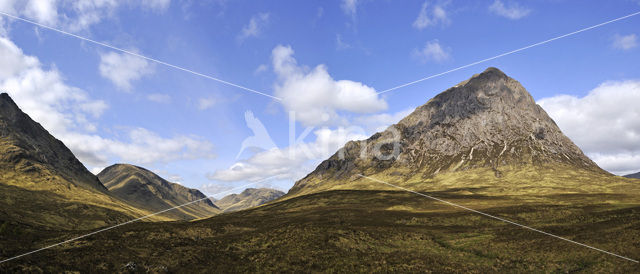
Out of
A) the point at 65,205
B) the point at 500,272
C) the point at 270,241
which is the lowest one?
the point at 500,272

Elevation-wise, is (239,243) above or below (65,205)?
below

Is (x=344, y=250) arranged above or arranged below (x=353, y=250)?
above

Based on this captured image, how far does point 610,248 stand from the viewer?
105 ft

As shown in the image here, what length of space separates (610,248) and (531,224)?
22173 mm

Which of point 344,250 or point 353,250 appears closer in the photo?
point 344,250

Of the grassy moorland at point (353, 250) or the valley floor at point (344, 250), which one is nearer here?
the valley floor at point (344, 250)

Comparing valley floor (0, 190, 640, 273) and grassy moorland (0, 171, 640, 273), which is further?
grassy moorland (0, 171, 640, 273)

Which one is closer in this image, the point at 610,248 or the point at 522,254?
the point at 610,248

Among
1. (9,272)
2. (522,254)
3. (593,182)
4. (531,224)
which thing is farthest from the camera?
(593,182)

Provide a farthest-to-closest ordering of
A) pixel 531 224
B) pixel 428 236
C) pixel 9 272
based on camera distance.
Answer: pixel 531 224, pixel 428 236, pixel 9 272

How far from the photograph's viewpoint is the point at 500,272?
3012 cm

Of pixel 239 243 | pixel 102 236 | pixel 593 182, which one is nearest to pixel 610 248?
pixel 239 243

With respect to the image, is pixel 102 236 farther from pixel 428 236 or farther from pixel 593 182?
pixel 593 182

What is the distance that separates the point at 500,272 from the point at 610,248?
12.9 metres
